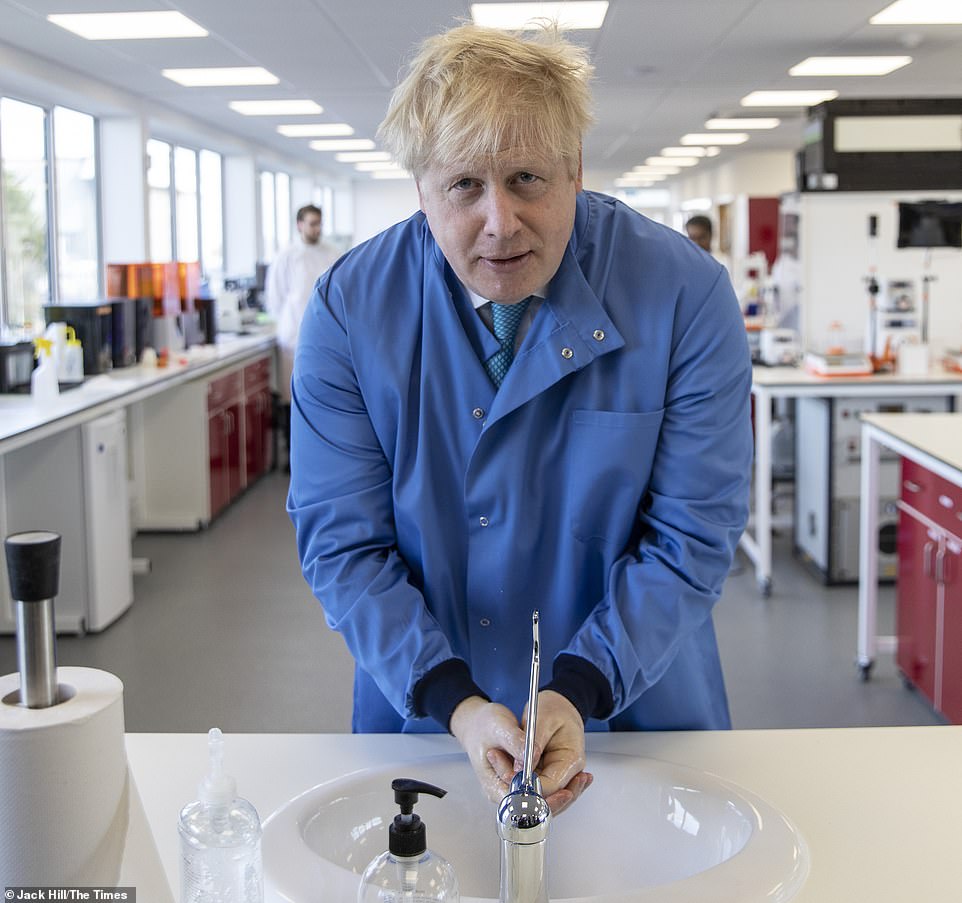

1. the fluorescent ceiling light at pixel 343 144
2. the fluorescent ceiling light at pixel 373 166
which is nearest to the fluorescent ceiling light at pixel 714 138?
the fluorescent ceiling light at pixel 343 144

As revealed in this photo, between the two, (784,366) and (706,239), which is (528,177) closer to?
(784,366)

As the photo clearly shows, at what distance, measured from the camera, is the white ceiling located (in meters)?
5.65

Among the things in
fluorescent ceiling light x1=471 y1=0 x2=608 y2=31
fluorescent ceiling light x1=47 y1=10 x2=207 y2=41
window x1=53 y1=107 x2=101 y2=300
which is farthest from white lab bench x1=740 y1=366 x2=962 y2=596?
window x1=53 y1=107 x2=101 y2=300

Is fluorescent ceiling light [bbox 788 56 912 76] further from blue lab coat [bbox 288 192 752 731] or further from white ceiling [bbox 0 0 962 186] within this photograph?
blue lab coat [bbox 288 192 752 731]

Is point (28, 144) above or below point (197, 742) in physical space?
above

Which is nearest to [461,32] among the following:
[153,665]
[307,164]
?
[153,665]

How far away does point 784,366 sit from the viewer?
18.3 ft

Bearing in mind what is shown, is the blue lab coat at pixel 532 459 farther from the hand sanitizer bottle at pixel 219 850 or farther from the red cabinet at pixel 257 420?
the red cabinet at pixel 257 420

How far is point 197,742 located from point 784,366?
4607 millimetres

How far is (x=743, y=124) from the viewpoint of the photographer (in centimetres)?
1100

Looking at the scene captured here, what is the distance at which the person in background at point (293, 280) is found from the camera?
8445mm

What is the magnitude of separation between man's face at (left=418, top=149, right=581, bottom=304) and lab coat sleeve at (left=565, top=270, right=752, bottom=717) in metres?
0.24

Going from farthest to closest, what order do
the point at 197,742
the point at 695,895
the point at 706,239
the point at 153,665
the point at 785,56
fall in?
the point at 706,239 → the point at 785,56 → the point at 153,665 → the point at 197,742 → the point at 695,895

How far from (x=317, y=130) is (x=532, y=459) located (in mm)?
9944
